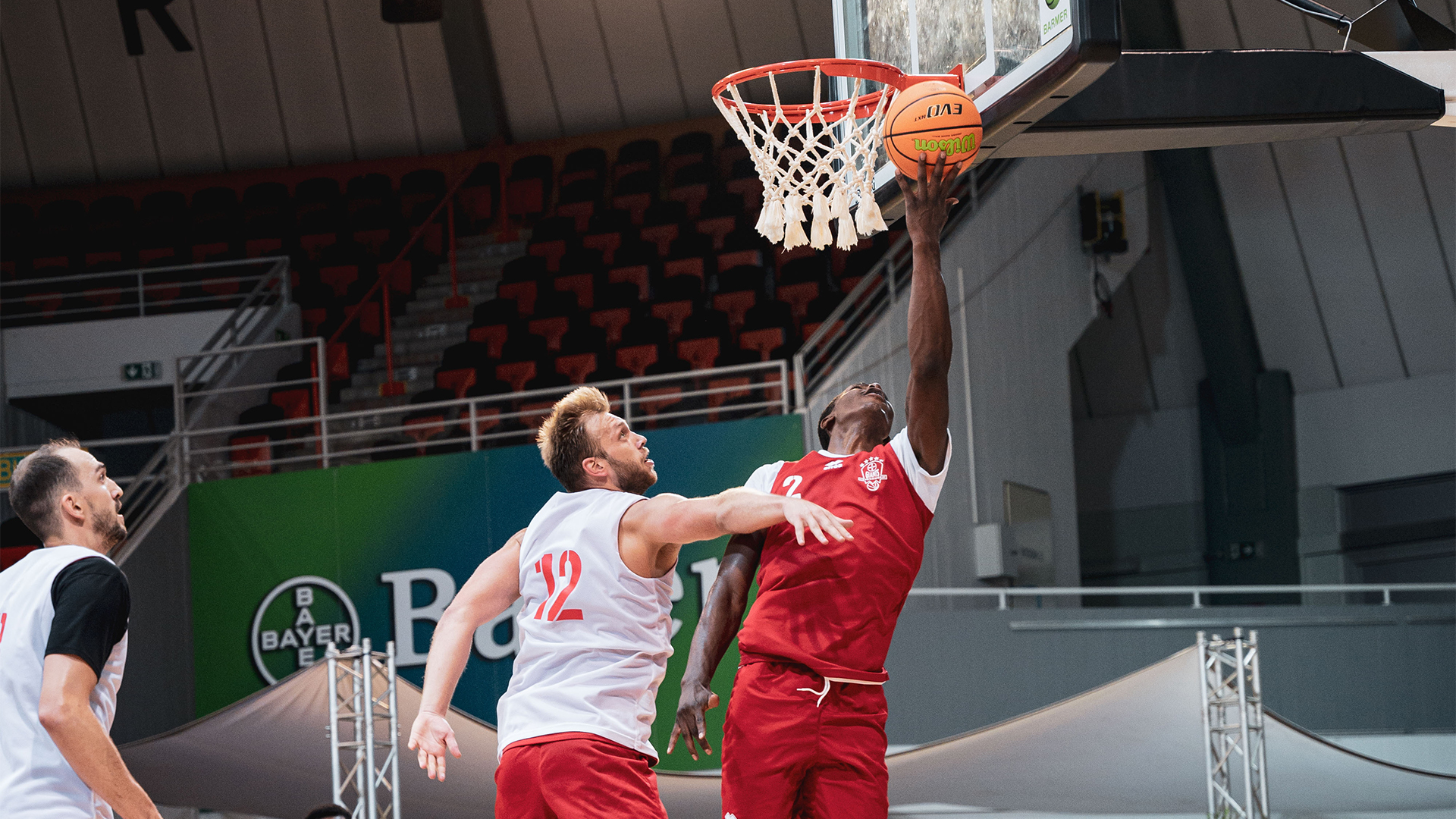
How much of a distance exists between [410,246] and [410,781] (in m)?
8.20

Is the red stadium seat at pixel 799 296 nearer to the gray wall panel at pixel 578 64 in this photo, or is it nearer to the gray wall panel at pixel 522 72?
the gray wall panel at pixel 578 64

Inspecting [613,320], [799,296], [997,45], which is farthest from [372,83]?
[997,45]

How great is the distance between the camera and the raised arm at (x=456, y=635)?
3.29m

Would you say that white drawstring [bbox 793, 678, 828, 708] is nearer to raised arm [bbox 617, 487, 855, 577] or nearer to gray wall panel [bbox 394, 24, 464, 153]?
raised arm [bbox 617, 487, 855, 577]

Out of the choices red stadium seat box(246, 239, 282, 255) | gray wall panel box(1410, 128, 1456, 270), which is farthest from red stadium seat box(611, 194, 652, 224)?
gray wall panel box(1410, 128, 1456, 270)

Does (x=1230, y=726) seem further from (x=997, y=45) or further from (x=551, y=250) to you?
(x=551, y=250)

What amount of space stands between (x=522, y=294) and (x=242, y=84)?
535 cm

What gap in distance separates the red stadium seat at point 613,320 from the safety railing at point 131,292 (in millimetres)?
3309

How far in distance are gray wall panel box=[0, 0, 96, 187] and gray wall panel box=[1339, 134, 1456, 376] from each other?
45.7ft

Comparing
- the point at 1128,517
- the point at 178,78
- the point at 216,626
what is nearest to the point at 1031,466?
the point at 1128,517

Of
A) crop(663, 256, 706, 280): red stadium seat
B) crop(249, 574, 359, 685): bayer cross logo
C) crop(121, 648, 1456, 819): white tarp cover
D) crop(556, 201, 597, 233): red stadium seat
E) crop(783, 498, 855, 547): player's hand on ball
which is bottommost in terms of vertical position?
crop(121, 648, 1456, 819): white tarp cover

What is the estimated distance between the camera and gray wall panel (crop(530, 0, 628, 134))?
1608 cm

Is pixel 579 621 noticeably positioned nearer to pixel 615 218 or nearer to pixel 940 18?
pixel 940 18

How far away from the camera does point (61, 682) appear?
3.08 meters
